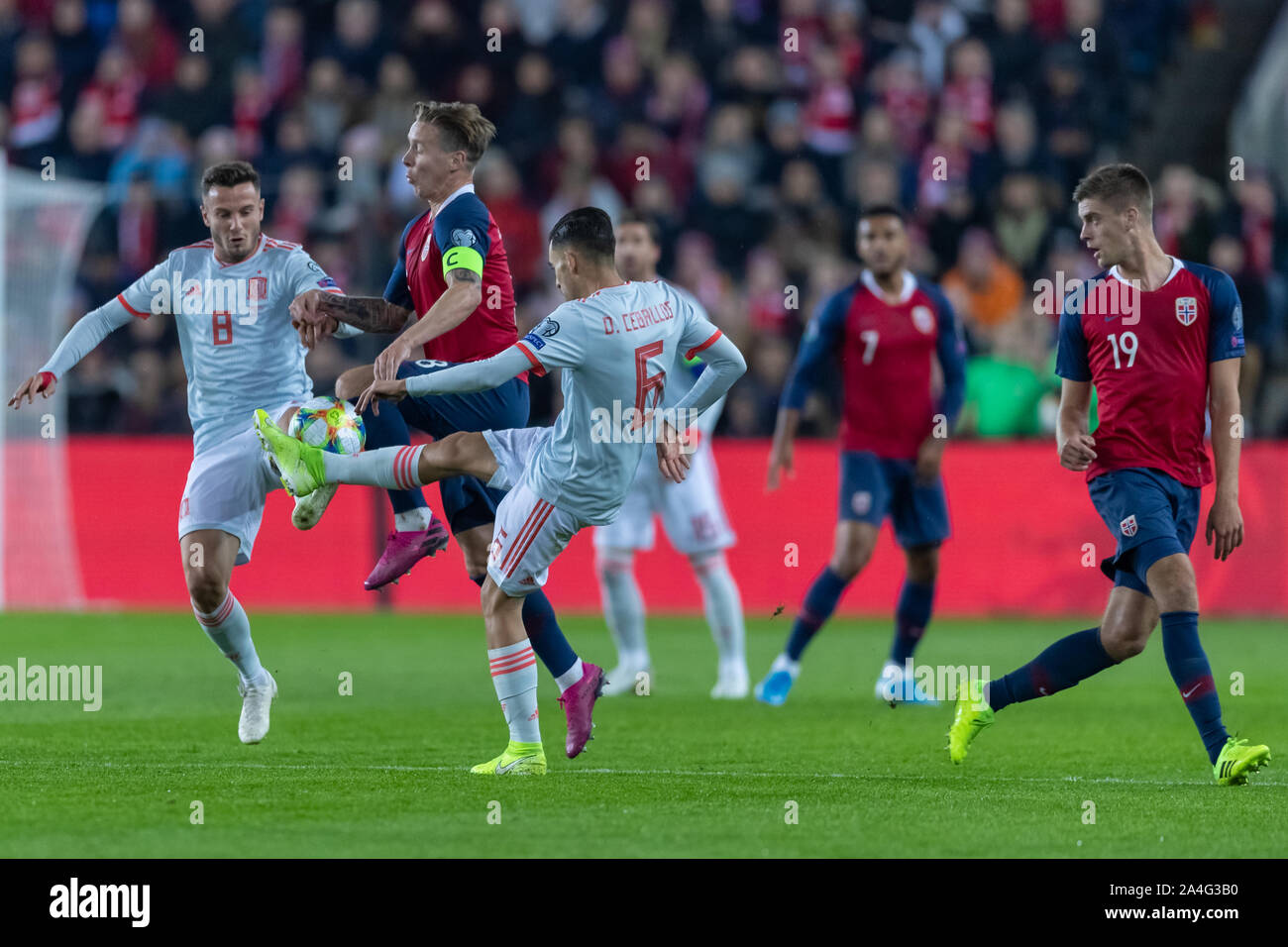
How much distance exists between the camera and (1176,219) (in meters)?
17.1

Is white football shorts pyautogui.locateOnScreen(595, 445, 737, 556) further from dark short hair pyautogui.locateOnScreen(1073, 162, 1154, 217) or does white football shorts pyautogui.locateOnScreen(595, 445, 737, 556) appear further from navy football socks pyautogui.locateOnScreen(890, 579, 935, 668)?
dark short hair pyautogui.locateOnScreen(1073, 162, 1154, 217)

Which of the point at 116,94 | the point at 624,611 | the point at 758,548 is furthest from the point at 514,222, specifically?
the point at 624,611

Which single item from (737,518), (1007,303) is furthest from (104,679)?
(1007,303)

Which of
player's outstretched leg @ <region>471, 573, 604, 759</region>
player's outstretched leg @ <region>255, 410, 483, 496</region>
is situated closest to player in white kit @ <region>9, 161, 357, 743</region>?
player's outstretched leg @ <region>255, 410, 483, 496</region>

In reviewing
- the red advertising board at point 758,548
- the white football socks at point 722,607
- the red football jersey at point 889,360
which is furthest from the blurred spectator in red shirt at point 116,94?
the red football jersey at point 889,360

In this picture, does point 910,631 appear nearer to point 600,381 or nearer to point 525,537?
point 525,537

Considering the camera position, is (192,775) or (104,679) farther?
(104,679)

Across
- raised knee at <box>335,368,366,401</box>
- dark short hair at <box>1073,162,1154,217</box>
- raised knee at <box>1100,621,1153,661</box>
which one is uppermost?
dark short hair at <box>1073,162,1154,217</box>

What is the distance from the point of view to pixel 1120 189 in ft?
24.1

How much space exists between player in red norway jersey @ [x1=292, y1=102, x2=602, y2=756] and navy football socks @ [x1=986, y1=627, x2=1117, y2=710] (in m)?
1.69

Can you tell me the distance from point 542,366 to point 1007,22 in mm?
14100

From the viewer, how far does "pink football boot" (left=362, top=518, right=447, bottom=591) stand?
321 inches

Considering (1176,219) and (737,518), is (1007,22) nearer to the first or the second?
(1176,219)

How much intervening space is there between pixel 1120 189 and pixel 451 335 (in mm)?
2809
